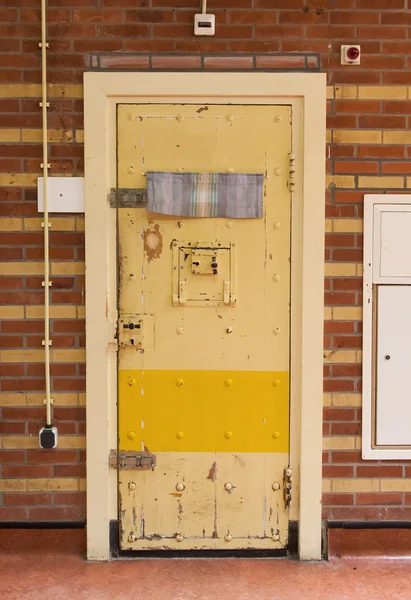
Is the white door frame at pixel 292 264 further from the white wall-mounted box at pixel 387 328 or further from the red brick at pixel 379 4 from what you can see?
the red brick at pixel 379 4

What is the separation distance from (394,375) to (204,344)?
1010 mm

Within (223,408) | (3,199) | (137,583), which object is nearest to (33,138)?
(3,199)

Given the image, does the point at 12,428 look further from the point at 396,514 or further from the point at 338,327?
the point at 396,514

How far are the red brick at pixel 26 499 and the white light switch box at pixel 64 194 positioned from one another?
1492mm

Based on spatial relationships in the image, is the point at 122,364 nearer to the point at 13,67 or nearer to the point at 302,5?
the point at 13,67

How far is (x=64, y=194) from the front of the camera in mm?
2658

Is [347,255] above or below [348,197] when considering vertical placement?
below

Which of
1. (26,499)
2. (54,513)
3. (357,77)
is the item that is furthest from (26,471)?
(357,77)

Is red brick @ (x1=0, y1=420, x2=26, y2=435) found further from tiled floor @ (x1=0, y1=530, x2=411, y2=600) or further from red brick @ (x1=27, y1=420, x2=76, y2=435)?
tiled floor @ (x1=0, y1=530, x2=411, y2=600)

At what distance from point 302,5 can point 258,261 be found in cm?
131

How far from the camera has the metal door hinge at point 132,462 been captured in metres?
2.71

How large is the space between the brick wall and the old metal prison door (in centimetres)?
24

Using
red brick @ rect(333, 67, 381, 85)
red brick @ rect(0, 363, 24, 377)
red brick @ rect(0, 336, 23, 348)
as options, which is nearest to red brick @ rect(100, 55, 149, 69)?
red brick @ rect(333, 67, 381, 85)

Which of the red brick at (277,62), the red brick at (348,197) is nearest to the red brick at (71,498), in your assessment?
the red brick at (348,197)
